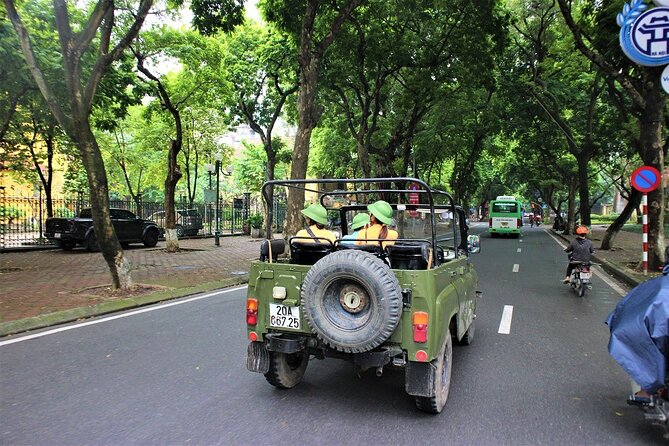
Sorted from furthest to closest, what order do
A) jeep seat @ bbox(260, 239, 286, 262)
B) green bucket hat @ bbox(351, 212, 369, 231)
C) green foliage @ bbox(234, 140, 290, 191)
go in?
green foliage @ bbox(234, 140, 290, 191) < green bucket hat @ bbox(351, 212, 369, 231) < jeep seat @ bbox(260, 239, 286, 262)

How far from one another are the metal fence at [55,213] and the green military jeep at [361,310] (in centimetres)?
1699

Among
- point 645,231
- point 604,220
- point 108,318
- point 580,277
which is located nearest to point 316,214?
point 108,318

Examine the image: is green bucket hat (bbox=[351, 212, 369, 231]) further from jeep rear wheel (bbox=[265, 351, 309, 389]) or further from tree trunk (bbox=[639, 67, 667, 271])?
tree trunk (bbox=[639, 67, 667, 271])

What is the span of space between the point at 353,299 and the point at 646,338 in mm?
1922

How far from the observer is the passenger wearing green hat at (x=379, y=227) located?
4.59m

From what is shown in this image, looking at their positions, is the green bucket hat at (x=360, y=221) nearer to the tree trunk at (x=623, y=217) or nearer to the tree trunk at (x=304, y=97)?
the tree trunk at (x=304, y=97)

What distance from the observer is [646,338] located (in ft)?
10.2

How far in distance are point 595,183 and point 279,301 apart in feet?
160

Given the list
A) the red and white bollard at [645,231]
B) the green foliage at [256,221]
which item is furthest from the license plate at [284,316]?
the green foliage at [256,221]

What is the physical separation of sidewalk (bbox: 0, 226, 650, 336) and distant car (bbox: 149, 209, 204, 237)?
7301 millimetres

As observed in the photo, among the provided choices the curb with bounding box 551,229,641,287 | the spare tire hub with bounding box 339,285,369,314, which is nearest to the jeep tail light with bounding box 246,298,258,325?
the spare tire hub with bounding box 339,285,369,314

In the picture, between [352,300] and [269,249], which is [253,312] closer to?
[269,249]

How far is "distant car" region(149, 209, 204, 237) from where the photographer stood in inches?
1022

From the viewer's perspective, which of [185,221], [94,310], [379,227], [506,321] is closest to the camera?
[379,227]
